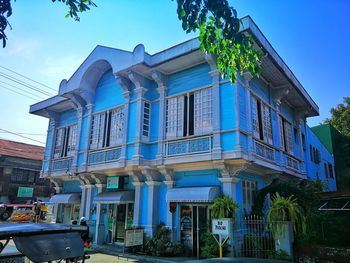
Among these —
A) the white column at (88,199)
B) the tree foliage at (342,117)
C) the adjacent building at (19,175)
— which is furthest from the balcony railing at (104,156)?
the tree foliage at (342,117)

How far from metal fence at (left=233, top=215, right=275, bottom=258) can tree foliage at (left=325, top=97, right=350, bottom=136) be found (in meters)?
26.2

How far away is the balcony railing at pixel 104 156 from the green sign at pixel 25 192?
78.0 feet

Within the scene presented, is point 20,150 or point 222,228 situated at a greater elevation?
point 20,150

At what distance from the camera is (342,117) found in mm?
32094

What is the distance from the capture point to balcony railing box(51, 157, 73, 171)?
17828 mm

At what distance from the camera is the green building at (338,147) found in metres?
26.5

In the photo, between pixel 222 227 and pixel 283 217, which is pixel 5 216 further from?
pixel 283 217

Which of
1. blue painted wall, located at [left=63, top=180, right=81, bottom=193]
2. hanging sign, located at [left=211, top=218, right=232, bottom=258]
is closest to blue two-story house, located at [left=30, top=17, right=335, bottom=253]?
blue painted wall, located at [left=63, top=180, right=81, bottom=193]

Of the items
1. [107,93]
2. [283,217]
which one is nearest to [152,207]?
[283,217]

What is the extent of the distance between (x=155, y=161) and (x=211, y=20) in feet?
29.2

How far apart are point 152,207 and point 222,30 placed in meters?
9.96

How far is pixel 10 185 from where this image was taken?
1321 inches

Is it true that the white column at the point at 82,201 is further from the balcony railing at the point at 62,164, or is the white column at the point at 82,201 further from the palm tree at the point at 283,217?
the palm tree at the point at 283,217

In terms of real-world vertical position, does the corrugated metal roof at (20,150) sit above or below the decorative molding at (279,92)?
above
